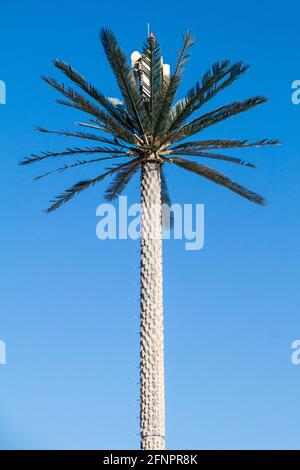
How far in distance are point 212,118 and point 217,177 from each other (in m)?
1.40

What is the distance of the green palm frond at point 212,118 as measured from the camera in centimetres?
2614

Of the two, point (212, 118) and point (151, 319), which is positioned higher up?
point (212, 118)

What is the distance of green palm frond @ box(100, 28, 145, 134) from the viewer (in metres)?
25.4

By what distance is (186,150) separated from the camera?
2641 cm

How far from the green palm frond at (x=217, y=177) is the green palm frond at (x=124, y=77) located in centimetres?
121

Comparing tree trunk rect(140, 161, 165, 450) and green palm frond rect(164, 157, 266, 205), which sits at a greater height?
green palm frond rect(164, 157, 266, 205)

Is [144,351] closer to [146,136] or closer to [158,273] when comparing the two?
[158,273]

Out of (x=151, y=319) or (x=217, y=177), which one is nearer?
(x=151, y=319)

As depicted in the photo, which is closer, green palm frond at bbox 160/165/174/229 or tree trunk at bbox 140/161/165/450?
tree trunk at bbox 140/161/165/450

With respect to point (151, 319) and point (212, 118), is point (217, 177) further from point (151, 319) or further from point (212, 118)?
point (151, 319)

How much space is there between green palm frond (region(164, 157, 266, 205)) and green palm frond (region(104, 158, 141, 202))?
0.71 m

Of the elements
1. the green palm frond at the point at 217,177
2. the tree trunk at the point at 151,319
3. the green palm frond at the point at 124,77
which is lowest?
the tree trunk at the point at 151,319

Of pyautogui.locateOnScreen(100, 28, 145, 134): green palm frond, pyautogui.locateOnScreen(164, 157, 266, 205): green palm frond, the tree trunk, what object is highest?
pyautogui.locateOnScreen(100, 28, 145, 134): green palm frond

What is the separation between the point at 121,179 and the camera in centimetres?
2664
